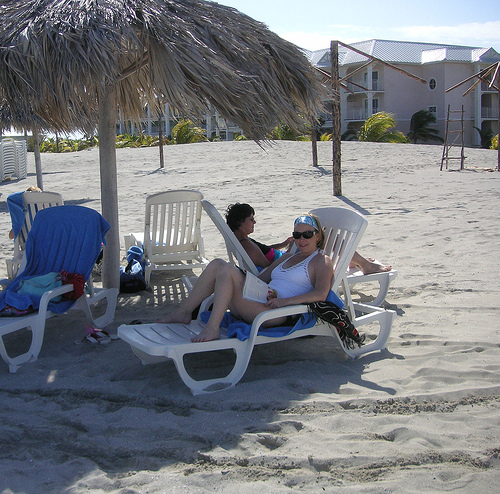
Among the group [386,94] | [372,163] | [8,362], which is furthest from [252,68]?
[386,94]

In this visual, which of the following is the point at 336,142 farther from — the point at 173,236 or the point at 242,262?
the point at 242,262

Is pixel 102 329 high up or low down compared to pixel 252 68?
down

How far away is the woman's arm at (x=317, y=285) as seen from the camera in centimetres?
341

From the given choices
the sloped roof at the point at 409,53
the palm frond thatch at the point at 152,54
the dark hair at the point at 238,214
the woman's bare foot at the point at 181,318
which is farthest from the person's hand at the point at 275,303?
the sloped roof at the point at 409,53

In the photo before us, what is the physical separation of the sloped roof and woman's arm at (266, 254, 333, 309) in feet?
110

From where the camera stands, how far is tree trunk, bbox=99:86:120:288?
5086 mm

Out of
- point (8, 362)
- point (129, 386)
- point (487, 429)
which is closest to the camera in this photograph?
point (487, 429)

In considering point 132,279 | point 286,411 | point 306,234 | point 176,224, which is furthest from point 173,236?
point 286,411

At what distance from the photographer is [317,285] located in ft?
11.4

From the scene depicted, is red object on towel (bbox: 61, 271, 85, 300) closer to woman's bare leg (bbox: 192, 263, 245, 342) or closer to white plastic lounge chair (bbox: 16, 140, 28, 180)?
woman's bare leg (bbox: 192, 263, 245, 342)

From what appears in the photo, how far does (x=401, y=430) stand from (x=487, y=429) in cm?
41

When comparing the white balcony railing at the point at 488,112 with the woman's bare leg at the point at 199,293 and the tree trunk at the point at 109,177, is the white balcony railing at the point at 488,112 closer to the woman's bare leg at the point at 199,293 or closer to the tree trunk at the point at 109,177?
the tree trunk at the point at 109,177

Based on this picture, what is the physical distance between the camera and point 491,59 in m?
36.3

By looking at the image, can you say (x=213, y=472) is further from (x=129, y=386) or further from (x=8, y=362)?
(x=8, y=362)
